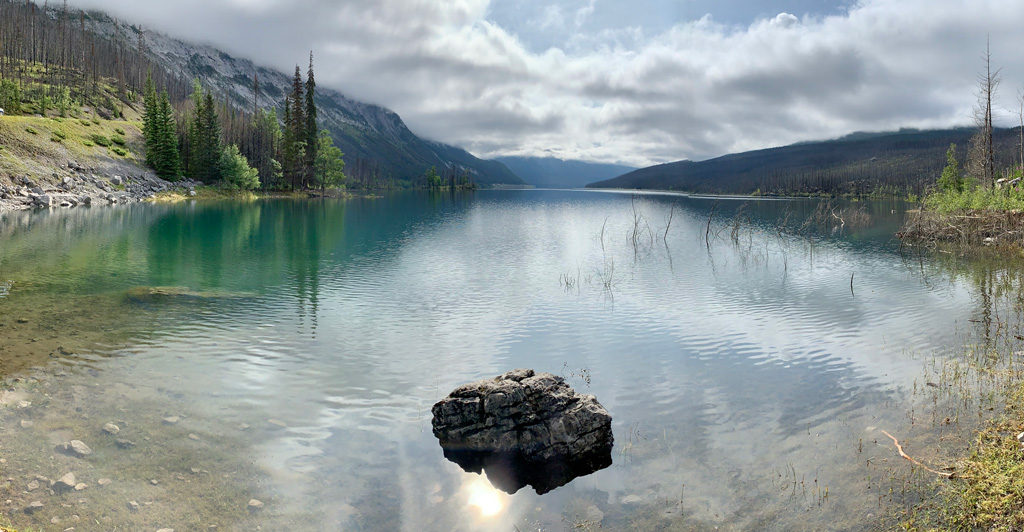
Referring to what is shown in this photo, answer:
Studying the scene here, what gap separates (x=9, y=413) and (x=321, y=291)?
1684 cm

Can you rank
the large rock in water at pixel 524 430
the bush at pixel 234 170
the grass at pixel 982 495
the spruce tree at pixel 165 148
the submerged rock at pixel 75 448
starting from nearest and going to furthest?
the grass at pixel 982 495, the submerged rock at pixel 75 448, the large rock in water at pixel 524 430, the spruce tree at pixel 165 148, the bush at pixel 234 170

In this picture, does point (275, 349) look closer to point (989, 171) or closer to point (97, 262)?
point (97, 262)

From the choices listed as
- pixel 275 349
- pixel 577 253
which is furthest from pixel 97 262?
pixel 577 253

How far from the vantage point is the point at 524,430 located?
1274 centimetres

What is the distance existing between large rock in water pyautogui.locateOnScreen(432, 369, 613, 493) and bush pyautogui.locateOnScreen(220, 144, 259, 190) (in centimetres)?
13166

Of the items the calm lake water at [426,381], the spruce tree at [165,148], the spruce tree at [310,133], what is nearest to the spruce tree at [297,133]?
the spruce tree at [310,133]

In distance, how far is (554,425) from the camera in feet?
41.6

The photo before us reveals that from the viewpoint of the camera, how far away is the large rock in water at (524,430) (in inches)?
478

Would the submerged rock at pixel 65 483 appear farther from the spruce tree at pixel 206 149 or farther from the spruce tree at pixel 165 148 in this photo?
the spruce tree at pixel 206 149

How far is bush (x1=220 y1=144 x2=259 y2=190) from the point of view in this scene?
127 metres

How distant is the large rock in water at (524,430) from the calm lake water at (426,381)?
568 mm

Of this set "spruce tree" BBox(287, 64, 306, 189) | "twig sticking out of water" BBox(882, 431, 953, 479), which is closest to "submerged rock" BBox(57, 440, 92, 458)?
"twig sticking out of water" BBox(882, 431, 953, 479)

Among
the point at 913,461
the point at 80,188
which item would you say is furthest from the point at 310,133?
the point at 913,461

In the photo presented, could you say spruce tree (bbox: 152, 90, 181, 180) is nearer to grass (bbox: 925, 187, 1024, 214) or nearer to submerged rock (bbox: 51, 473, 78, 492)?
submerged rock (bbox: 51, 473, 78, 492)
